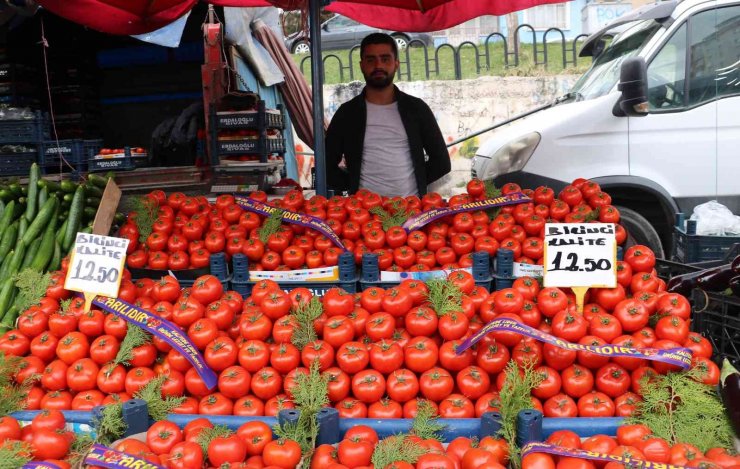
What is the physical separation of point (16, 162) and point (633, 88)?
6.02 meters

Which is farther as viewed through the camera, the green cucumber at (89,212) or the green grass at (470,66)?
the green grass at (470,66)

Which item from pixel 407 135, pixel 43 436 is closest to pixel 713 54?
pixel 407 135

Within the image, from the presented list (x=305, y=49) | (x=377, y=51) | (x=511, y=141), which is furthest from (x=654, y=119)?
(x=305, y=49)

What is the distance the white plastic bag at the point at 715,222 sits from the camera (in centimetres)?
374

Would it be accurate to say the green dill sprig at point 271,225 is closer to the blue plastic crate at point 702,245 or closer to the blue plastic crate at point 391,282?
the blue plastic crate at point 391,282

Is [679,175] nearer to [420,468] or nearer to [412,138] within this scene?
[412,138]

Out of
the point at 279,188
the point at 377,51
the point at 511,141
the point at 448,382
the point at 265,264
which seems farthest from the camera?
the point at 279,188

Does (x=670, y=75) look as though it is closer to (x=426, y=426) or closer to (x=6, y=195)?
(x=426, y=426)

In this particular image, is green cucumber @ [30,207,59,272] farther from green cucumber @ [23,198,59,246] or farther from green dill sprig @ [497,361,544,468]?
green dill sprig @ [497,361,544,468]

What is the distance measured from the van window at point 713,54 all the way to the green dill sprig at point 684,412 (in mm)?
4094

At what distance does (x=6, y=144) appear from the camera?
Result: 6227 mm

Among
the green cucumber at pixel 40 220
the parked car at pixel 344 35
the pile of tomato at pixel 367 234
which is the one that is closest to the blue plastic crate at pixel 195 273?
the pile of tomato at pixel 367 234

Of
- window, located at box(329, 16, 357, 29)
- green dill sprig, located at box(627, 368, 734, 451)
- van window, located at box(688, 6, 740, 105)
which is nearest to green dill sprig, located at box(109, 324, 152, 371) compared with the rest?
green dill sprig, located at box(627, 368, 734, 451)

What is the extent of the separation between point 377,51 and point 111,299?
120 inches
